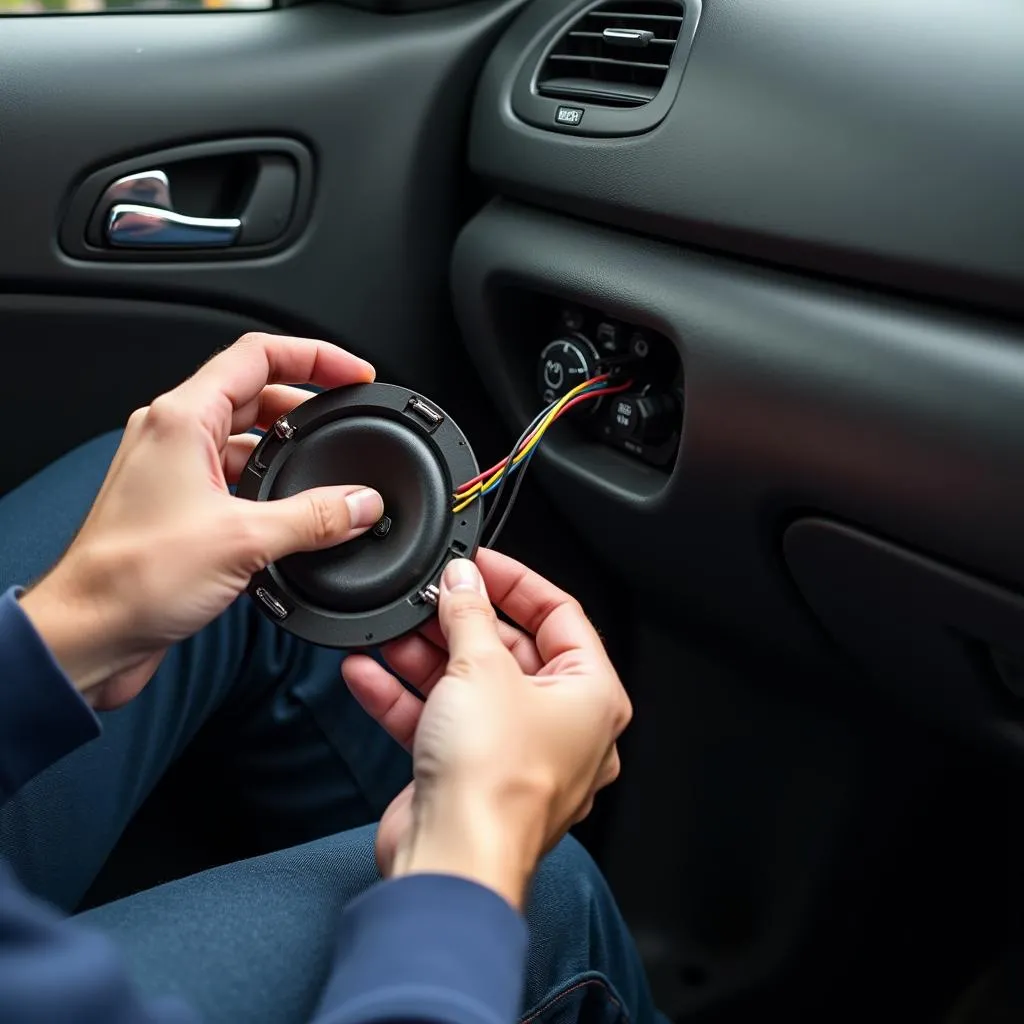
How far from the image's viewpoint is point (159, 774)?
0.99m

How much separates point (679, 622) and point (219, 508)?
2.32 feet

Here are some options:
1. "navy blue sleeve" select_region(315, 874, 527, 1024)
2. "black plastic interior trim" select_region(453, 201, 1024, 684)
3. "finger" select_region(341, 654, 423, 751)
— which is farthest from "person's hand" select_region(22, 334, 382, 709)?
"black plastic interior trim" select_region(453, 201, 1024, 684)

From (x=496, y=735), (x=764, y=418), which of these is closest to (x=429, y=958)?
(x=496, y=735)

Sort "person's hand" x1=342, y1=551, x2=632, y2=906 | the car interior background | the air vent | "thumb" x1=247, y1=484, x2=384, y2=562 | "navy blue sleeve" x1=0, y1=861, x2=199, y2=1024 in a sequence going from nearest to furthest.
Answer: "navy blue sleeve" x1=0, y1=861, x2=199, y2=1024 < "person's hand" x1=342, y1=551, x2=632, y2=906 < "thumb" x1=247, y1=484, x2=384, y2=562 < the car interior background < the air vent

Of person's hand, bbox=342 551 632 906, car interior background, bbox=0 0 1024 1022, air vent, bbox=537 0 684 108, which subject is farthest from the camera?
air vent, bbox=537 0 684 108

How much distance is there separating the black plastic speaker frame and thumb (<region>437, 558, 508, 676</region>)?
35mm

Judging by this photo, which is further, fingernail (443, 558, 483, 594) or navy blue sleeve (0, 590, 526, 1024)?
fingernail (443, 558, 483, 594)

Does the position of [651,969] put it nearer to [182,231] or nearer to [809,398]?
[809,398]

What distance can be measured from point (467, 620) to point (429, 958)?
234 millimetres

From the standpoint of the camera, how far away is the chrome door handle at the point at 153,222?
1.25 m

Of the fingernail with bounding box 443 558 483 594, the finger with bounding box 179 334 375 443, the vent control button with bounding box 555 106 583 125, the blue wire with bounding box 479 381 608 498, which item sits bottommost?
the blue wire with bounding box 479 381 608 498

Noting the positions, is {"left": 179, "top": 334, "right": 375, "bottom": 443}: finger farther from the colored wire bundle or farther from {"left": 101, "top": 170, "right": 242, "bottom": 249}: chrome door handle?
{"left": 101, "top": 170, "right": 242, "bottom": 249}: chrome door handle

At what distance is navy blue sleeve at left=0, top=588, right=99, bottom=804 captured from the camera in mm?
692

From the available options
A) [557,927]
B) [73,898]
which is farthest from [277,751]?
[557,927]
